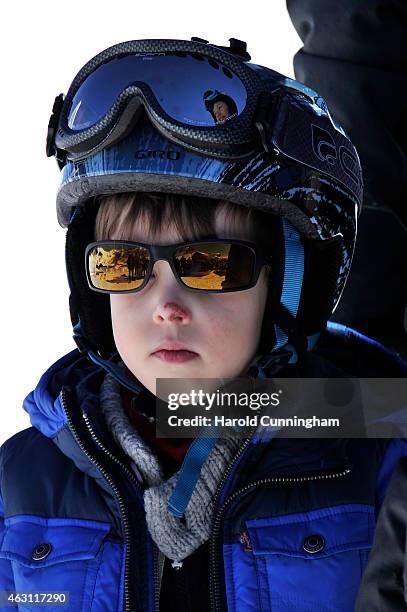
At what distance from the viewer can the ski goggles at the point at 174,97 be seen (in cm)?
213

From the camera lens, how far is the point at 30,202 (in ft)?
15.0

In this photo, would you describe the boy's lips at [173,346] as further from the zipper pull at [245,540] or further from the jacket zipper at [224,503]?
the zipper pull at [245,540]

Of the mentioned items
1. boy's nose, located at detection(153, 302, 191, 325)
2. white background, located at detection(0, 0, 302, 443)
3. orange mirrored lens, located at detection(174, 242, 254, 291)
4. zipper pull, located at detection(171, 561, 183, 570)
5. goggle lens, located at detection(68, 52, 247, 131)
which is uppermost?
white background, located at detection(0, 0, 302, 443)

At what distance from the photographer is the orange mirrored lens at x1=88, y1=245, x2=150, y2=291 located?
212cm

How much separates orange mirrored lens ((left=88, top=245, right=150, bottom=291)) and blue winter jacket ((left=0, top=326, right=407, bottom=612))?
29 cm

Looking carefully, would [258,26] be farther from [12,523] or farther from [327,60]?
[12,523]

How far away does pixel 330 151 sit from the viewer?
7.47 ft

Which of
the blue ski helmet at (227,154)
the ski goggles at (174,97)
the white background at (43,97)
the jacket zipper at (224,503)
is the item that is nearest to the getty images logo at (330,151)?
the blue ski helmet at (227,154)

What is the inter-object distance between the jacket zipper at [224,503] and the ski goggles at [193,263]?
357mm

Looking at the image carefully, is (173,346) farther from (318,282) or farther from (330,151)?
(330,151)

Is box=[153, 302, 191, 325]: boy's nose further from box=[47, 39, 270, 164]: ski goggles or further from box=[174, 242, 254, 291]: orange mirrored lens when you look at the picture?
box=[47, 39, 270, 164]: ski goggles

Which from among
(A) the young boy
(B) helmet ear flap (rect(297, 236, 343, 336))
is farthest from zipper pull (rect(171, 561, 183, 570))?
(B) helmet ear flap (rect(297, 236, 343, 336))

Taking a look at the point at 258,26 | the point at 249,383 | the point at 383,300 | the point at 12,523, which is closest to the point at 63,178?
the point at 249,383

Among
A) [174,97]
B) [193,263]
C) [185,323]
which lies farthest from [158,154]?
[185,323]
